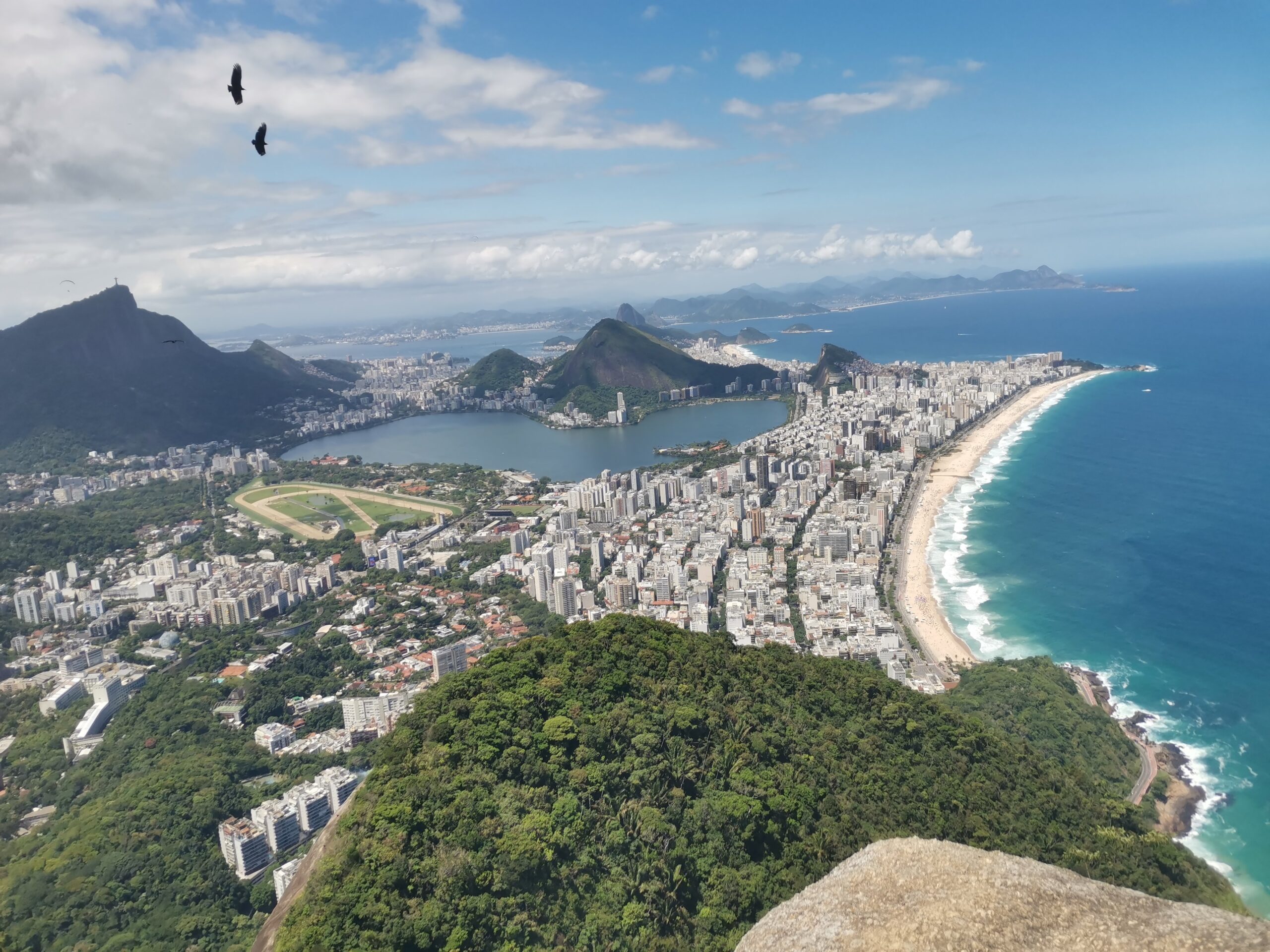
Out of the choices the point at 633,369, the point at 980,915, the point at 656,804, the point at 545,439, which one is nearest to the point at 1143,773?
the point at 656,804

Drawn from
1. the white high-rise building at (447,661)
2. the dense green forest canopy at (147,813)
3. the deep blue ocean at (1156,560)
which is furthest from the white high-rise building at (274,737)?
the deep blue ocean at (1156,560)

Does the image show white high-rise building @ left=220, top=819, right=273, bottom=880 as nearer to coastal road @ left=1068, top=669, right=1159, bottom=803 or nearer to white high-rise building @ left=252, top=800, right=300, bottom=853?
white high-rise building @ left=252, top=800, right=300, bottom=853

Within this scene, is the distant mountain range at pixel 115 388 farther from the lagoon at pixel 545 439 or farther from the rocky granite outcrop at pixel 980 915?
the rocky granite outcrop at pixel 980 915

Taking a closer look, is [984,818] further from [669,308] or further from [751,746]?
[669,308]

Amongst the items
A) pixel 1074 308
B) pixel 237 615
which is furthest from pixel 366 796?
pixel 1074 308

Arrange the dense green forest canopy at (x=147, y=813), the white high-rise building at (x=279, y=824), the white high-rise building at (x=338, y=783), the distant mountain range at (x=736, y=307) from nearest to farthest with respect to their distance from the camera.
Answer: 1. the dense green forest canopy at (x=147, y=813)
2. the white high-rise building at (x=279, y=824)
3. the white high-rise building at (x=338, y=783)
4. the distant mountain range at (x=736, y=307)

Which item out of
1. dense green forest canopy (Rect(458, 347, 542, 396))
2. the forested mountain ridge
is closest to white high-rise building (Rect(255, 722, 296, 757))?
the forested mountain ridge

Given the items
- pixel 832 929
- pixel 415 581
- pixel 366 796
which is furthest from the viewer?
pixel 415 581
